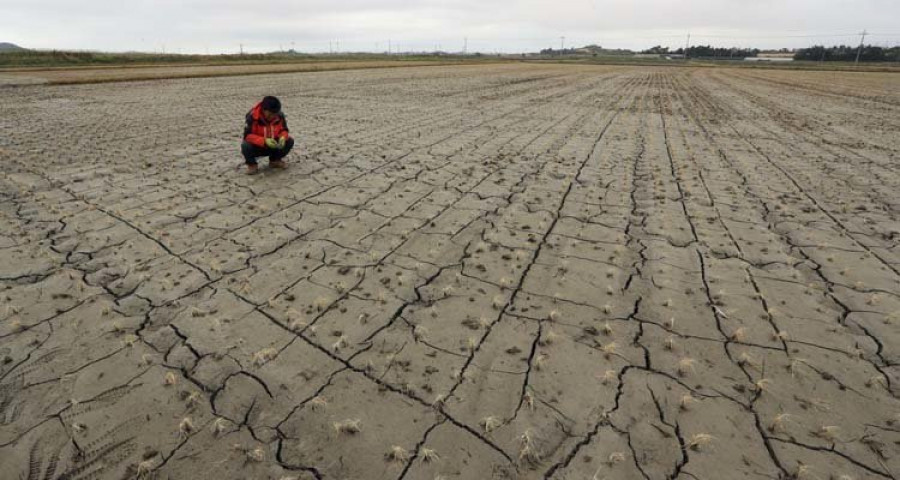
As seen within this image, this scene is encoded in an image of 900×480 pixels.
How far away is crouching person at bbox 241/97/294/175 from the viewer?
5.37 metres

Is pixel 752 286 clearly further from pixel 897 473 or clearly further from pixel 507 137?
pixel 507 137

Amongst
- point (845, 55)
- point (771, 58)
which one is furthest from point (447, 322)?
point (771, 58)

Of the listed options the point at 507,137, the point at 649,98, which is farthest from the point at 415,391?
the point at 649,98

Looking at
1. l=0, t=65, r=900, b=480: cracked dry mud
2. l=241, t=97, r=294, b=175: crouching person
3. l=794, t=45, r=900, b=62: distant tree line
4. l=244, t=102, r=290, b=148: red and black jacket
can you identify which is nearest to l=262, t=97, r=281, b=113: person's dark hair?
l=241, t=97, r=294, b=175: crouching person

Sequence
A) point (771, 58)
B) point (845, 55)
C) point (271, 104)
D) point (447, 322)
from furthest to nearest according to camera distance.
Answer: point (771, 58), point (845, 55), point (271, 104), point (447, 322)

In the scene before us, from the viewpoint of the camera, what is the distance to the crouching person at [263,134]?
5371mm

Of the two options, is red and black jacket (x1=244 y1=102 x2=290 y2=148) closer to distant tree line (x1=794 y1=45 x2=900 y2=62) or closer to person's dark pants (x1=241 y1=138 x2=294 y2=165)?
person's dark pants (x1=241 y1=138 x2=294 y2=165)

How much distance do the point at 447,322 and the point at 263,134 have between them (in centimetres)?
405

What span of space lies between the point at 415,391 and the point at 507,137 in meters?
6.58

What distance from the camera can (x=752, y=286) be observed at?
296 centimetres

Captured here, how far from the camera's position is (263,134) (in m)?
5.44

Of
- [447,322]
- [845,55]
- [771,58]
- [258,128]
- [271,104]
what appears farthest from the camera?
[771,58]

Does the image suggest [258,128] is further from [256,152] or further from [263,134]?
[256,152]

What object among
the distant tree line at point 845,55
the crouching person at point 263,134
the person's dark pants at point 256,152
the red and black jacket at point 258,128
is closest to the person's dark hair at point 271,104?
the crouching person at point 263,134
